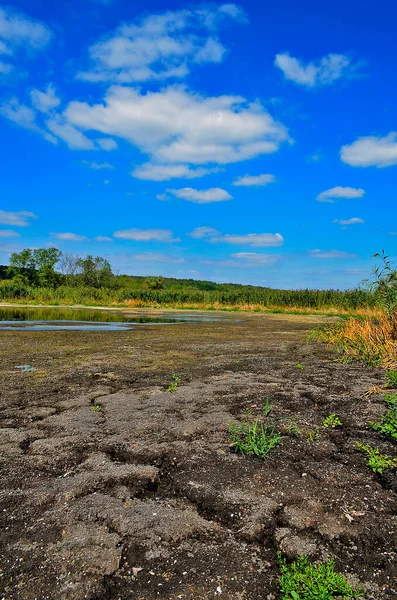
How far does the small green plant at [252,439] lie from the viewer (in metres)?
3.15

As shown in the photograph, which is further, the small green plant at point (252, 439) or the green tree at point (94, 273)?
the green tree at point (94, 273)

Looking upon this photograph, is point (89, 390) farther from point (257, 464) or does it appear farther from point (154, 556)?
point (154, 556)

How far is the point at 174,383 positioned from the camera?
5.50 metres

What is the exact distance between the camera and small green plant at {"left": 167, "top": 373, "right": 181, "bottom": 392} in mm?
5185

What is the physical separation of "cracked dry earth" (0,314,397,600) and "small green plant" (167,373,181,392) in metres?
0.17

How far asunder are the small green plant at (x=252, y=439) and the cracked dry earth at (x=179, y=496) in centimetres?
9

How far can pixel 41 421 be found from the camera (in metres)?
3.97

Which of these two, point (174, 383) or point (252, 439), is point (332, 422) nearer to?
point (252, 439)

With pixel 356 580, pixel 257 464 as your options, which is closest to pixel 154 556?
pixel 356 580

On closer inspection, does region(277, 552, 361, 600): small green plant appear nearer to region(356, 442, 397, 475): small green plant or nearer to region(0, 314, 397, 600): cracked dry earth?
region(0, 314, 397, 600): cracked dry earth

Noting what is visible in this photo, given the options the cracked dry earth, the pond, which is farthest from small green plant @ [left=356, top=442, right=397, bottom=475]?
the pond

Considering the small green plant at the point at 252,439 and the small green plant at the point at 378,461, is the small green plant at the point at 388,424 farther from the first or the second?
the small green plant at the point at 252,439

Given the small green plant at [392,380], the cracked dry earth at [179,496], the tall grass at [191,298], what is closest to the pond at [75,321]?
the cracked dry earth at [179,496]

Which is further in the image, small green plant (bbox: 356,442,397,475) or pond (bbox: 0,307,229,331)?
pond (bbox: 0,307,229,331)
